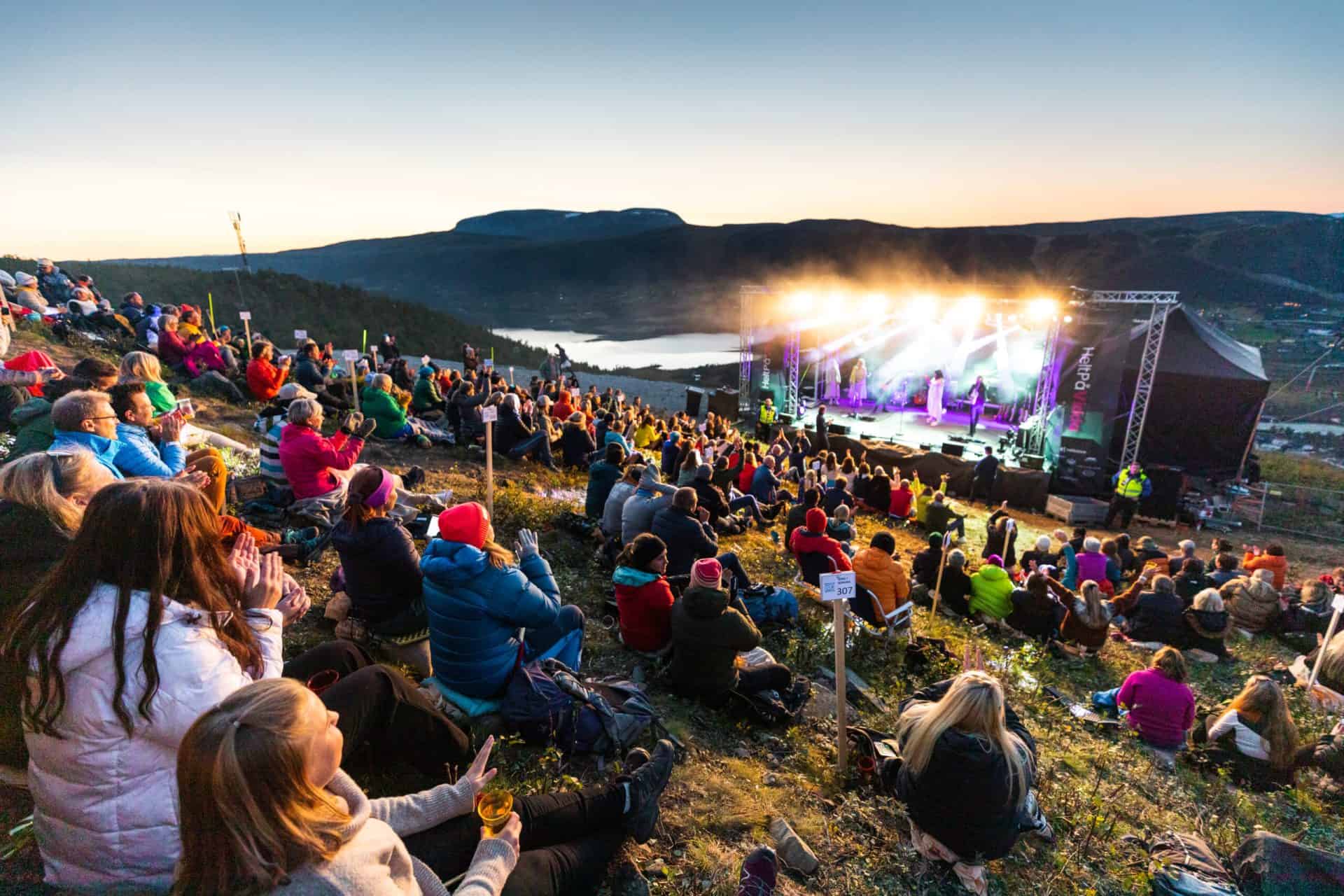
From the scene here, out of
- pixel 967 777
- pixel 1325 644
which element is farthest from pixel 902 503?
pixel 967 777

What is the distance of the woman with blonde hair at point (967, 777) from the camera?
2908mm

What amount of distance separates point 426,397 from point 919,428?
49.0ft

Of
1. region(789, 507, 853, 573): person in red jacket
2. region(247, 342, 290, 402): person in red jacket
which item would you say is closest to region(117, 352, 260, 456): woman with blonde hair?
region(247, 342, 290, 402): person in red jacket

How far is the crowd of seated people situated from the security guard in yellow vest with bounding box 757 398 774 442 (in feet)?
39.4

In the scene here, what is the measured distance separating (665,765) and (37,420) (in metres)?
4.63

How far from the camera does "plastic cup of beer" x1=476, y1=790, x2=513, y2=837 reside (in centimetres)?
202

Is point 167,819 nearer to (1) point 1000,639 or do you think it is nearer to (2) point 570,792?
(2) point 570,792

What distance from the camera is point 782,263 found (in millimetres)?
107250

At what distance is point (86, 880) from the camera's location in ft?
6.45

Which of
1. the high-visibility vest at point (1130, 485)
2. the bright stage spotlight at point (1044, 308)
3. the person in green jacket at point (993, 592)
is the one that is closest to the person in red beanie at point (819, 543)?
the person in green jacket at point (993, 592)

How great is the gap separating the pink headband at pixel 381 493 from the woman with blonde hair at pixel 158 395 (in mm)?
1780

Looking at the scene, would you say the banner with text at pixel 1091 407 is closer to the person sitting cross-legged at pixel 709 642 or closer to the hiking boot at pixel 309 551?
the person sitting cross-legged at pixel 709 642

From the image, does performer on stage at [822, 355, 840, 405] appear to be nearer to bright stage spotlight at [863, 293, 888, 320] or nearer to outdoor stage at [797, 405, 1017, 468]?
outdoor stage at [797, 405, 1017, 468]

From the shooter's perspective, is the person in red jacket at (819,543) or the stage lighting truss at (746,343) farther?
the stage lighting truss at (746,343)
